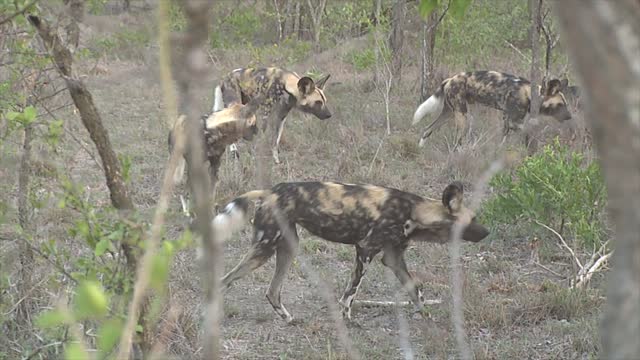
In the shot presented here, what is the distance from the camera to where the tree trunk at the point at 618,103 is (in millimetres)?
652

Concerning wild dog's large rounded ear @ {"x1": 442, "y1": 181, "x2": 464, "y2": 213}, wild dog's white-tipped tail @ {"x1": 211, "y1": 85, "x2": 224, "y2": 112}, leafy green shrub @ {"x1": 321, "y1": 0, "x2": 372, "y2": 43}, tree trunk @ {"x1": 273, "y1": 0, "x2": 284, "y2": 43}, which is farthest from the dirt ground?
tree trunk @ {"x1": 273, "y1": 0, "x2": 284, "y2": 43}


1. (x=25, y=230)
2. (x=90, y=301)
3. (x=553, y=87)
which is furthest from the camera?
(x=553, y=87)

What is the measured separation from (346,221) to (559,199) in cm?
133

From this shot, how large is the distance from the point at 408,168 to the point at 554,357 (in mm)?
3376

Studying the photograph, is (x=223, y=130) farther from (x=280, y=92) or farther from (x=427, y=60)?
(x=427, y=60)

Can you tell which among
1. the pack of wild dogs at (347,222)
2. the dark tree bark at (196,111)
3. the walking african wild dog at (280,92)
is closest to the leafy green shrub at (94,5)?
the pack of wild dogs at (347,222)

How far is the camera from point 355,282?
157 inches

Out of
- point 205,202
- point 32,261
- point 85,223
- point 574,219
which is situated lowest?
point 574,219

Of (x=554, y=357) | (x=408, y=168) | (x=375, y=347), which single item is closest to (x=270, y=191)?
(x=375, y=347)

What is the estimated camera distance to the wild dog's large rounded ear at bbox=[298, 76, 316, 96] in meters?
7.25

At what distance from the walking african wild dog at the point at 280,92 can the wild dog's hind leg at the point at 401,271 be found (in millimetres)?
3207

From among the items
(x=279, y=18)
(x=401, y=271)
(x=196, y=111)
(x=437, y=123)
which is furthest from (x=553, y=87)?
(x=196, y=111)

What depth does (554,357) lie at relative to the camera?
3533 mm

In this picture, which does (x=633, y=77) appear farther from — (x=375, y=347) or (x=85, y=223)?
(x=375, y=347)
